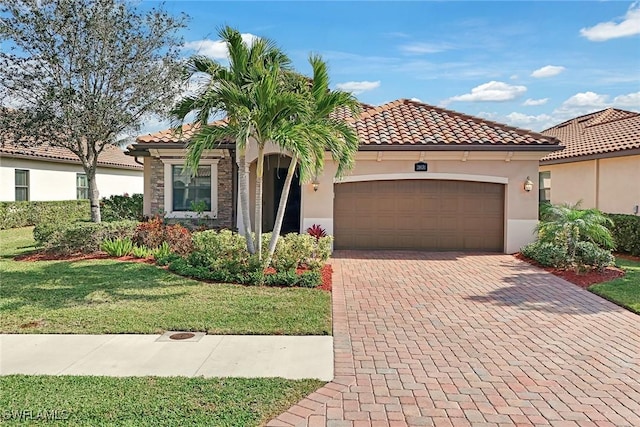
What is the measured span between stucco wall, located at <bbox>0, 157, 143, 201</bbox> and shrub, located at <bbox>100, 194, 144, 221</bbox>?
432cm

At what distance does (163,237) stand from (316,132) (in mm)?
6251

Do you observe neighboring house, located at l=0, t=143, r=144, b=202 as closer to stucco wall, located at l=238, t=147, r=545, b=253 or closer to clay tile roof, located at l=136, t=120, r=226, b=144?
clay tile roof, located at l=136, t=120, r=226, b=144

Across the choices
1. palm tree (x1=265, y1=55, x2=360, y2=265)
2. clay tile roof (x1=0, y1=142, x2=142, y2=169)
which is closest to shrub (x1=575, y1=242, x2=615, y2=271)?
palm tree (x1=265, y1=55, x2=360, y2=265)

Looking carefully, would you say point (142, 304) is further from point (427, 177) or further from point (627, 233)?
point (627, 233)

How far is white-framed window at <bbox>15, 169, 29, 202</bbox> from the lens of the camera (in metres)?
20.7

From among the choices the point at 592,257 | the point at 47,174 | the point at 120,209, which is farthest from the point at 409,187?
the point at 47,174

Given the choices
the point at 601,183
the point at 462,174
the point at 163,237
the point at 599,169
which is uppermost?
the point at 599,169

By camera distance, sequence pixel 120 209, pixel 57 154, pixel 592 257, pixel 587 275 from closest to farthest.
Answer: pixel 587 275 → pixel 592 257 → pixel 120 209 → pixel 57 154

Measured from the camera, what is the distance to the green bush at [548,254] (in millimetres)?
11523

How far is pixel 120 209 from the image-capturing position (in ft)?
60.6

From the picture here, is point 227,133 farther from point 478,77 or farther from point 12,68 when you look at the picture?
point 478,77

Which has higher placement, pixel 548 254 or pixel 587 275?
pixel 548 254

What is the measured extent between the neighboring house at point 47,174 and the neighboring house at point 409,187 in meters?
3.94

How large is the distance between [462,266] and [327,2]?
7.58 m
